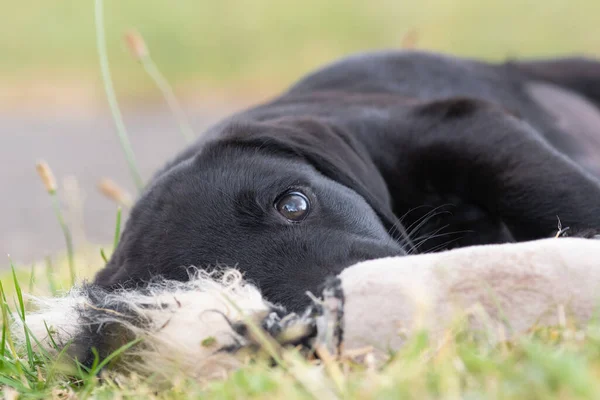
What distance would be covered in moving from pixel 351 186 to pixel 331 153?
0.50 ft

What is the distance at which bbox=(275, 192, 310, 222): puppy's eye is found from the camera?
1.99m

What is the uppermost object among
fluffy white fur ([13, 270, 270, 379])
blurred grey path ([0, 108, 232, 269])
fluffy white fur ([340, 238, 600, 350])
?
fluffy white fur ([13, 270, 270, 379])

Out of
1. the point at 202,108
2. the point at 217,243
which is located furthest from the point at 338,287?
the point at 202,108

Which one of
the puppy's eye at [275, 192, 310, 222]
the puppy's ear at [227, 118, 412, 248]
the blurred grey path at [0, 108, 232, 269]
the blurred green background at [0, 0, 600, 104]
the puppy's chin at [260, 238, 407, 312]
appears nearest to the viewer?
the puppy's chin at [260, 238, 407, 312]

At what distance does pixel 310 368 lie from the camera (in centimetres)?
130

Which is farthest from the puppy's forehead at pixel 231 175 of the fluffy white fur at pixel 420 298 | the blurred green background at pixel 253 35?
the blurred green background at pixel 253 35

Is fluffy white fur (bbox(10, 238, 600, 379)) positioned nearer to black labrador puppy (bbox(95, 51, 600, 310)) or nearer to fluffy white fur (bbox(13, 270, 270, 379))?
fluffy white fur (bbox(13, 270, 270, 379))

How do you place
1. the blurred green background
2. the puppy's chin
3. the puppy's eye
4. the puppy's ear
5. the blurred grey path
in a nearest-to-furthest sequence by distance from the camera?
1. the puppy's chin
2. the puppy's eye
3. the puppy's ear
4. the blurred grey path
5. the blurred green background

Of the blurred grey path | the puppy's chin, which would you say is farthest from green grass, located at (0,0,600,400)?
the puppy's chin

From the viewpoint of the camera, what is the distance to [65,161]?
335 inches

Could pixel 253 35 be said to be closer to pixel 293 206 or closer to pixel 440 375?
pixel 293 206

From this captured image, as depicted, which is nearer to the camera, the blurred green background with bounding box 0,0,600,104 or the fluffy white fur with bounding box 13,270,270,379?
the fluffy white fur with bounding box 13,270,270,379

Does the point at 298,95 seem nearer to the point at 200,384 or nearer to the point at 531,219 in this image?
the point at 531,219

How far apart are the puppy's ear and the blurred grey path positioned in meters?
3.34
